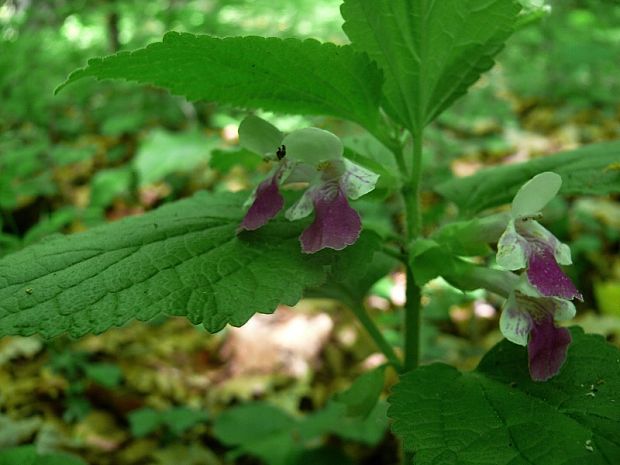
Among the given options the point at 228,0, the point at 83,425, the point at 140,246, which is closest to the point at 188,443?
the point at 83,425

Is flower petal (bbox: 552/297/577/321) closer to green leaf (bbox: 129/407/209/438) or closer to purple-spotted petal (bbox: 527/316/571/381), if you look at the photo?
purple-spotted petal (bbox: 527/316/571/381)

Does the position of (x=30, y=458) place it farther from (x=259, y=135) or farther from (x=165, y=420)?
(x=259, y=135)

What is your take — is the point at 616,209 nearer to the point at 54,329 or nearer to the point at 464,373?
the point at 464,373

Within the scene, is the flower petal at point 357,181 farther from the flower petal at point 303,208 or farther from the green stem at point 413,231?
the green stem at point 413,231

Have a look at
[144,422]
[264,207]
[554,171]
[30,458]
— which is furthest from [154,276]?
[144,422]

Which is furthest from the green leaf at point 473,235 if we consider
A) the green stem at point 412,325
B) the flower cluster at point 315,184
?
the flower cluster at point 315,184
